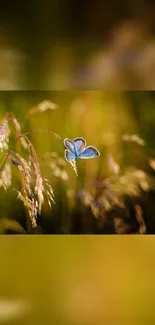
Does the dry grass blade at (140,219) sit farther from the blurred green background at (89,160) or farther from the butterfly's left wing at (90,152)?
the butterfly's left wing at (90,152)

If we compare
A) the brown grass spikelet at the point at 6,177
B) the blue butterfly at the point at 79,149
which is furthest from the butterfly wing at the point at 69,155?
the brown grass spikelet at the point at 6,177

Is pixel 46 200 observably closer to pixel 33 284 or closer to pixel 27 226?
pixel 27 226

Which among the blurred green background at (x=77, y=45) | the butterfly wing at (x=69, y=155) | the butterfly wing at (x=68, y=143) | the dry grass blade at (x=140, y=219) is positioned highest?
the blurred green background at (x=77, y=45)

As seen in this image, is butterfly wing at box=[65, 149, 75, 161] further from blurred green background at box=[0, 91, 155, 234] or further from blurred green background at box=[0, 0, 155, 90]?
blurred green background at box=[0, 0, 155, 90]

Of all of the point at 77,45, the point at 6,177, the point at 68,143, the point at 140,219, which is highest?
the point at 77,45

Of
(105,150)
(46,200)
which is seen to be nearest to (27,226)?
(46,200)

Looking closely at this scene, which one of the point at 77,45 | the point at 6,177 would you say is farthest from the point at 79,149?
the point at 77,45

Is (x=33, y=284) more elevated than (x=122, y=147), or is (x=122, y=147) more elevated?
(x=122, y=147)

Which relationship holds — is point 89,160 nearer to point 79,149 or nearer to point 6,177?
point 79,149
